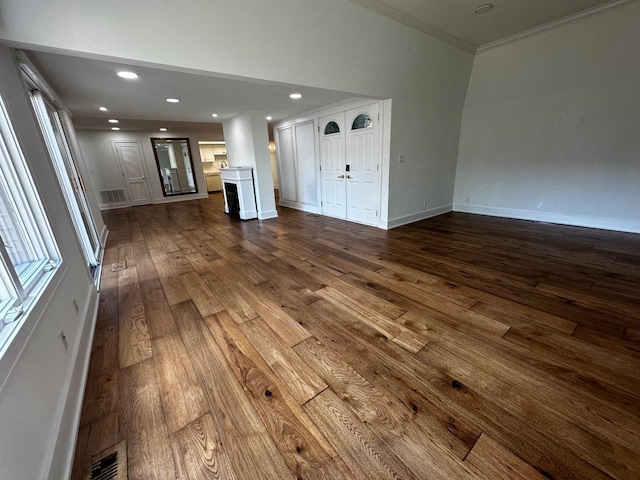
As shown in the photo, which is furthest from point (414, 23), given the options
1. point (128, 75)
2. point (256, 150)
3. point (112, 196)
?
point (112, 196)

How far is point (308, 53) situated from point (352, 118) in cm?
208

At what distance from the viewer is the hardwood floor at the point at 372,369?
3.61ft

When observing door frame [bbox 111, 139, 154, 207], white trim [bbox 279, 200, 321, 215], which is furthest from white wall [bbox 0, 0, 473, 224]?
door frame [bbox 111, 139, 154, 207]

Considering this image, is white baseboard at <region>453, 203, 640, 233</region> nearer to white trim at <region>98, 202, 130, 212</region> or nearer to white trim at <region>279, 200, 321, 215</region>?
white trim at <region>279, 200, 321, 215</region>

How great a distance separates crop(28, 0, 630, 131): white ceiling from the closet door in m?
1.64

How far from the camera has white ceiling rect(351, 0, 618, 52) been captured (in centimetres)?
290

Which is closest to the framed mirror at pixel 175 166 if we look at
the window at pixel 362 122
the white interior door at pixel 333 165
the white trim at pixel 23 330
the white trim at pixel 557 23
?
the white interior door at pixel 333 165

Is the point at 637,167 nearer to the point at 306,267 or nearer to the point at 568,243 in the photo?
the point at 568,243

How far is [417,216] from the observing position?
16.6 feet

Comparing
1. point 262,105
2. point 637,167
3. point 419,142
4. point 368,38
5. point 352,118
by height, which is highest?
point 368,38

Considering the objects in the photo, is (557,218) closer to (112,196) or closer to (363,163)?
(363,163)

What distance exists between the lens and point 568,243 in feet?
11.6

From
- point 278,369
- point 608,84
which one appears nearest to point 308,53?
point 278,369

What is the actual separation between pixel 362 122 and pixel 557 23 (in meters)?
2.92
